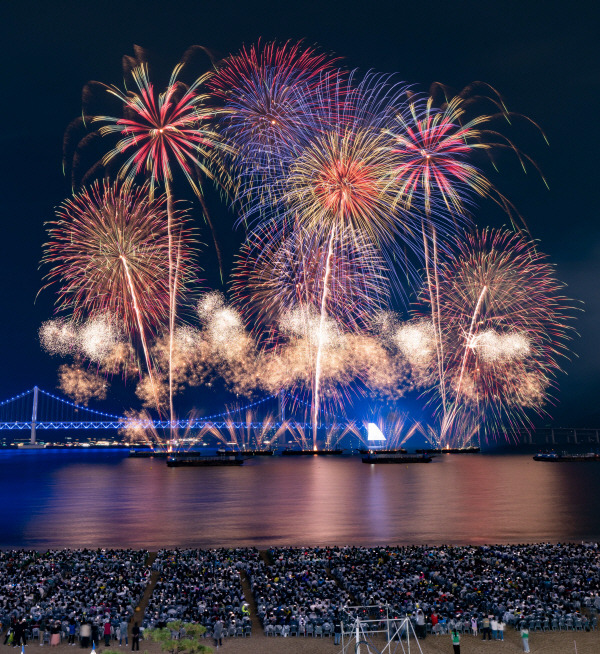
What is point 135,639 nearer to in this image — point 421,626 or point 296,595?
point 296,595

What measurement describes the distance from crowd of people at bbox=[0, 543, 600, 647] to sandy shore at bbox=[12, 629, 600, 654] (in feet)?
1.48

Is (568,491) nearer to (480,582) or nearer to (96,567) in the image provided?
(480,582)

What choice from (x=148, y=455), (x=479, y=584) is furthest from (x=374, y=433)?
(x=479, y=584)

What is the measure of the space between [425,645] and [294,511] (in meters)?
39.6

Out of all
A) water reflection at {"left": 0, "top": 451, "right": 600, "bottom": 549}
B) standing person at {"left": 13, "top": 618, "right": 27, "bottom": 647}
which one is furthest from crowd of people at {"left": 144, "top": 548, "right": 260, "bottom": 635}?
water reflection at {"left": 0, "top": 451, "right": 600, "bottom": 549}

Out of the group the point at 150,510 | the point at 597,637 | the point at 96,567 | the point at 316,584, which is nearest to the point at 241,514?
the point at 150,510

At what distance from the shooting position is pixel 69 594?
25.5 m

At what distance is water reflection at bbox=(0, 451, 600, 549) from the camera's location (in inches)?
1795

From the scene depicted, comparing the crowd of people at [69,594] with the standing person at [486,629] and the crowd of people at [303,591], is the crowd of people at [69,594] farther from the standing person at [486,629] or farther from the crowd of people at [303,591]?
the standing person at [486,629]

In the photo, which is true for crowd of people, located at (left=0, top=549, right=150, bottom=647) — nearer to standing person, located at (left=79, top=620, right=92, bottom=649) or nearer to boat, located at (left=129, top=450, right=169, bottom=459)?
standing person, located at (left=79, top=620, right=92, bottom=649)

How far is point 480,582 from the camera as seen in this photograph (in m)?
27.2

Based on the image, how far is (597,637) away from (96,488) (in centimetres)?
7623

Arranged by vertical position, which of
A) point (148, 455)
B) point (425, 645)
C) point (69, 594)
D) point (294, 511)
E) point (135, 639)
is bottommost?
point (148, 455)

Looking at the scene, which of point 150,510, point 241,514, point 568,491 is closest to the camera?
point 241,514
